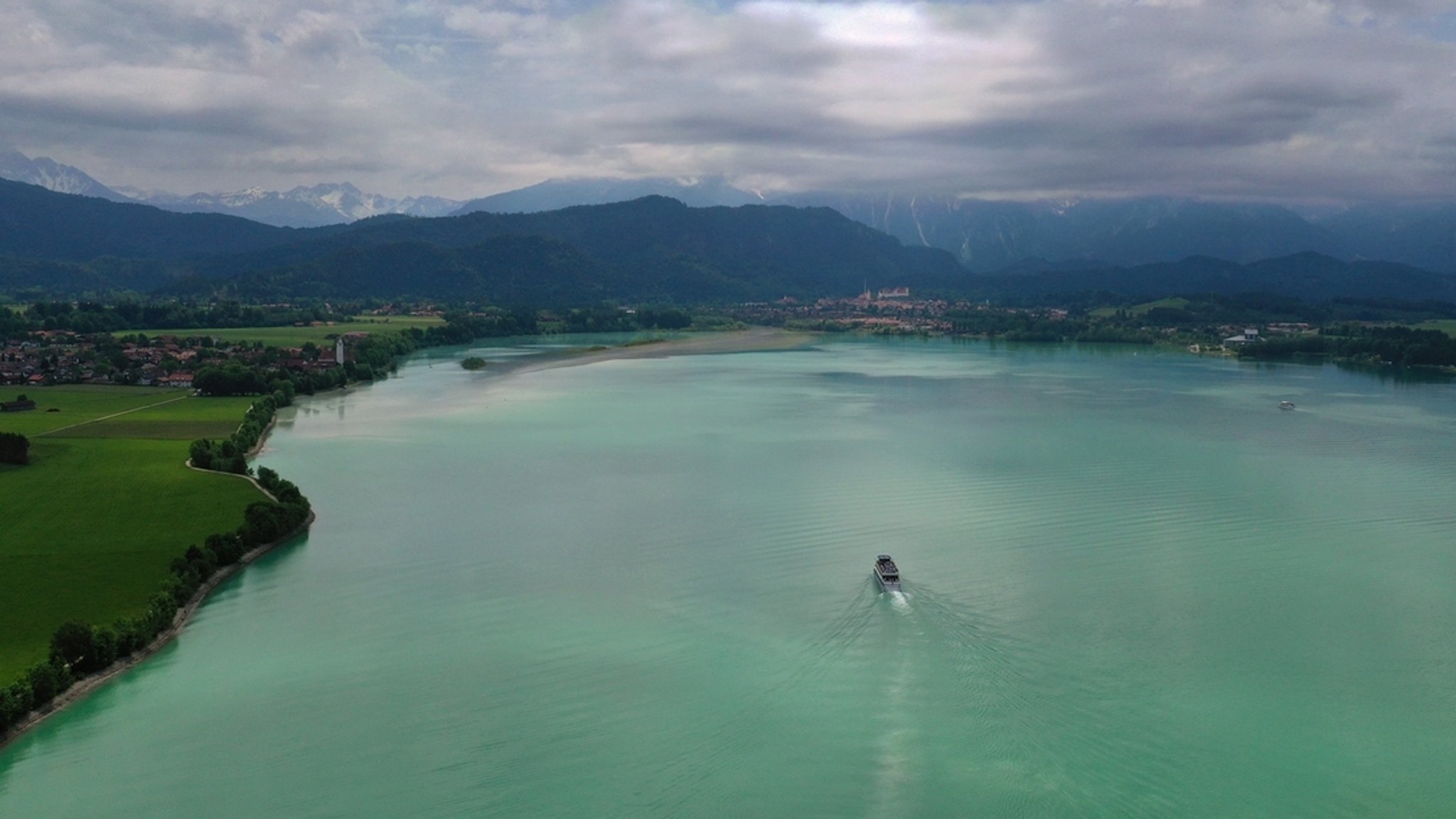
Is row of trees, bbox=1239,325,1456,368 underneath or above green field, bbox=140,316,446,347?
underneath

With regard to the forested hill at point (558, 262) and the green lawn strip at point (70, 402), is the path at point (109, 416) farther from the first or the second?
the forested hill at point (558, 262)

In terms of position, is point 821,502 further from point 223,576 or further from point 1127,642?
point 223,576

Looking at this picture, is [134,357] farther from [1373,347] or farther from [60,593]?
[1373,347]

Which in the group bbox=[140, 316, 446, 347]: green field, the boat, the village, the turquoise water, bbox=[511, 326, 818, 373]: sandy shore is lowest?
the turquoise water

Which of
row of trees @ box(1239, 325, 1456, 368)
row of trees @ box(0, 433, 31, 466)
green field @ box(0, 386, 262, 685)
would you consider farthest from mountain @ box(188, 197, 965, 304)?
row of trees @ box(0, 433, 31, 466)

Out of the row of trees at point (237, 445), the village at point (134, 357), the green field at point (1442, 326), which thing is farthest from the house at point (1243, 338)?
the row of trees at point (237, 445)

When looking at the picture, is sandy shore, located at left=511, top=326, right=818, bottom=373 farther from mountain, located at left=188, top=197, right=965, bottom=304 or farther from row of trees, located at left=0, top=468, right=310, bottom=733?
mountain, located at left=188, top=197, right=965, bottom=304
